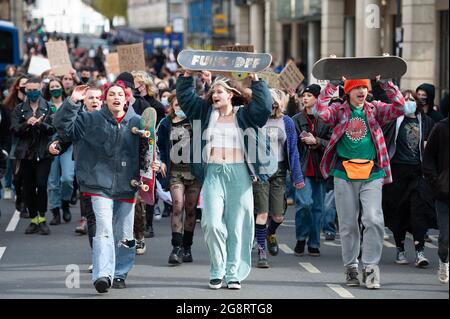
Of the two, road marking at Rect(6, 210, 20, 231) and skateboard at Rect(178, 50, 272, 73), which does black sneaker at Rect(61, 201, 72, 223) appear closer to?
road marking at Rect(6, 210, 20, 231)

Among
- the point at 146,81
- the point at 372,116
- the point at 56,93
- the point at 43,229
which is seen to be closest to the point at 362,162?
the point at 372,116

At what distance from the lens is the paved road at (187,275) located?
10703 mm

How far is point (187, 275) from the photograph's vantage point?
1184 centimetres

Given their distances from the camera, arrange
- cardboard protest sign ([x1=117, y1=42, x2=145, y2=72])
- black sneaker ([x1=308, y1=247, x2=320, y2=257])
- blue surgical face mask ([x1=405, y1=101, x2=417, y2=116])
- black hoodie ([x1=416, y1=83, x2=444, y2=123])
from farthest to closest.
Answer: cardboard protest sign ([x1=117, y1=42, x2=145, y2=72]), black hoodie ([x1=416, y1=83, x2=444, y2=123]), black sneaker ([x1=308, y1=247, x2=320, y2=257]), blue surgical face mask ([x1=405, y1=101, x2=417, y2=116])

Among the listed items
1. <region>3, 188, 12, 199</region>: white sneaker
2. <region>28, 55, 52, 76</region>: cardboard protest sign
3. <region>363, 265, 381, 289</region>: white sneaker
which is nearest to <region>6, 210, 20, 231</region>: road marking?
<region>3, 188, 12, 199</region>: white sneaker

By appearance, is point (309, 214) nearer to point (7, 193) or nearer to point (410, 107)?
point (410, 107)

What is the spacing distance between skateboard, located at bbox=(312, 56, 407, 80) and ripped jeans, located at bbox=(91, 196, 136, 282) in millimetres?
A: 2069

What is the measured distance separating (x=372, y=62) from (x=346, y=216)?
4.37 ft

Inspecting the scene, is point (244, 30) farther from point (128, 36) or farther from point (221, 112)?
point (221, 112)

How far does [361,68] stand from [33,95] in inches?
227

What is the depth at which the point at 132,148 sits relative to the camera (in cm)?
1067

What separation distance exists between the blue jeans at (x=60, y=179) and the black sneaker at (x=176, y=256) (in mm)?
3926

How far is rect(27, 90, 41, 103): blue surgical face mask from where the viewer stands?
15.5 meters
